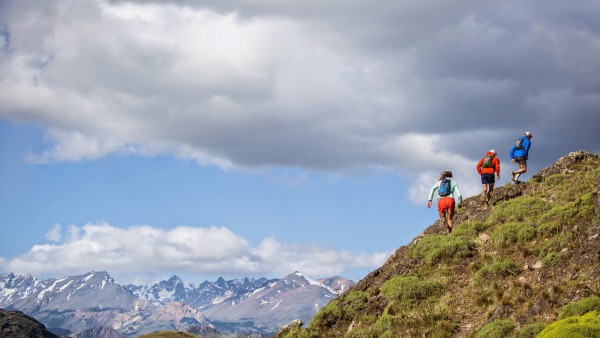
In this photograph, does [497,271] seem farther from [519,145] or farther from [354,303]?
[519,145]

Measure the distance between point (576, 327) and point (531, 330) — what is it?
4.46 ft

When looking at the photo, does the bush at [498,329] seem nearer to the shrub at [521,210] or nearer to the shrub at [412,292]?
the shrub at [412,292]

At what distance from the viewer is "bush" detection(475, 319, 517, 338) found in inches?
526

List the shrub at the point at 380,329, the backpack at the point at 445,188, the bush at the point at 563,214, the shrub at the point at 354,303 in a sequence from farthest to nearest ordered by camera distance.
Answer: the backpack at the point at 445,188
the shrub at the point at 354,303
the bush at the point at 563,214
the shrub at the point at 380,329

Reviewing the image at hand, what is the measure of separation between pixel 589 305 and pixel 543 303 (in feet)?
4.32

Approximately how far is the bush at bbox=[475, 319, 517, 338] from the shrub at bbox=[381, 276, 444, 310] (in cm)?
387

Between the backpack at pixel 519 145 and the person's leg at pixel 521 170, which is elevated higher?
the backpack at pixel 519 145

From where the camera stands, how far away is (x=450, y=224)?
23.2 meters

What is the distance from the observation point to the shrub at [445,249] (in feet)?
66.0

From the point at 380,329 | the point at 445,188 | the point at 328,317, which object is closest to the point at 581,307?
the point at 380,329

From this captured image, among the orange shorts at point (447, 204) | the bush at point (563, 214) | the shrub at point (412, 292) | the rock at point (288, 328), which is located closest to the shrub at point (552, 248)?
the bush at point (563, 214)

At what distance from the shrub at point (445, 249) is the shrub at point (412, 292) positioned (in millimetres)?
1668

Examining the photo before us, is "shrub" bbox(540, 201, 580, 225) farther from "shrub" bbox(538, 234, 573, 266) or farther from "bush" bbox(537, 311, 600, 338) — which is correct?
"bush" bbox(537, 311, 600, 338)

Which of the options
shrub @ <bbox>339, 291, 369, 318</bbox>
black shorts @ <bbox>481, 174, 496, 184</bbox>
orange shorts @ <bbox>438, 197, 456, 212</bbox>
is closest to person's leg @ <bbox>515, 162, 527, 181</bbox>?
black shorts @ <bbox>481, 174, 496, 184</bbox>
